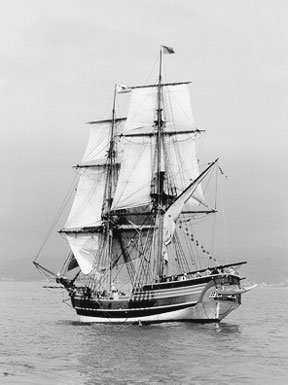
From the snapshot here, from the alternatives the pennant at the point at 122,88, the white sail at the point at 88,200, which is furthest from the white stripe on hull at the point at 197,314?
the pennant at the point at 122,88

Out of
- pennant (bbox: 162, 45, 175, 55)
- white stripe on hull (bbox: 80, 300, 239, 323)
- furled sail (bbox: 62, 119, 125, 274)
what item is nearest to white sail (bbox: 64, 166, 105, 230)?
furled sail (bbox: 62, 119, 125, 274)

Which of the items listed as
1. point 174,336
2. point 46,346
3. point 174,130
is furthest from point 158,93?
point 46,346

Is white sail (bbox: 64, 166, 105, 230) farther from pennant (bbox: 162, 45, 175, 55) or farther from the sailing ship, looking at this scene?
pennant (bbox: 162, 45, 175, 55)

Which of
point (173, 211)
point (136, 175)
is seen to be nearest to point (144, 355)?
point (173, 211)

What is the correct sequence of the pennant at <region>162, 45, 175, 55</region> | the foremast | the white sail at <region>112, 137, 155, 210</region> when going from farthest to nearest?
the white sail at <region>112, 137, 155, 210</region> → the pennant at <region>162, 45, 175, 55</region> → the foremast

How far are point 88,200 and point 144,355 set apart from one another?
3455cm

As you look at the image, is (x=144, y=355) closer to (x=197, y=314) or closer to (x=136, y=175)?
(x=197, y=314)

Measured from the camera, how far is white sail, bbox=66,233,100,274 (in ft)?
222

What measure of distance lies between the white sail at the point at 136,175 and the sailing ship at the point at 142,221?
95 millimetres

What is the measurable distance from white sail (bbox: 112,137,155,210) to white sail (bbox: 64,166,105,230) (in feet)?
22.1

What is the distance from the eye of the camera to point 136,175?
62719 mm

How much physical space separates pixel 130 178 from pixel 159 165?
334cm

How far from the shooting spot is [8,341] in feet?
148

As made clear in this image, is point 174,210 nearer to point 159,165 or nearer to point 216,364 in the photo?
point 159,165
